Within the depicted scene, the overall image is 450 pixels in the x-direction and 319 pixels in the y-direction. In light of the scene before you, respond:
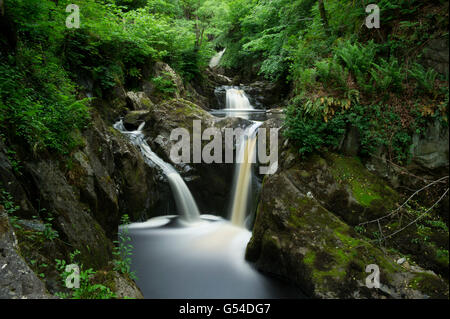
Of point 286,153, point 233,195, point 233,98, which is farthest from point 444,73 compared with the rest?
point 233,98

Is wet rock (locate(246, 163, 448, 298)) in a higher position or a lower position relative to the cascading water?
higher

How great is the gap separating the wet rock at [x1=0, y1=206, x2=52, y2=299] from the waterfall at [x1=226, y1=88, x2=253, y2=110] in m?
14.5

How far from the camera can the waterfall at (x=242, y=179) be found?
7895 mm

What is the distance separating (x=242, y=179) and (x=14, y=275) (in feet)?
20.6

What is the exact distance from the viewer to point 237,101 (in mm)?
16562

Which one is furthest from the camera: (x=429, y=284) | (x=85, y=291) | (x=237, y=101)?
(x=237, y=101)

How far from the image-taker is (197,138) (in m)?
8.99

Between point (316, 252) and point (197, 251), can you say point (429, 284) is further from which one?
point (197, 251)

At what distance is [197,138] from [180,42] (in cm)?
900

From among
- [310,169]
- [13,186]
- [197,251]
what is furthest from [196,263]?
[13,186]

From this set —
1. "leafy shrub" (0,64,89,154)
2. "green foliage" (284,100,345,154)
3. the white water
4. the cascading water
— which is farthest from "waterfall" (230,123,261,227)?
"leafy shrub" (0,64,89,154)

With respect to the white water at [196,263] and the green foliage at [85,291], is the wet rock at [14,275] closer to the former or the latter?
the green foliage at [85,291]

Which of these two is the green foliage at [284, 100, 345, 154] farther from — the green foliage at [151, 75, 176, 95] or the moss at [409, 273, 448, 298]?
the green foliage at [151, 75, 176, 95]

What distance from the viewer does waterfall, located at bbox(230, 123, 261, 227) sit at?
7.89m
